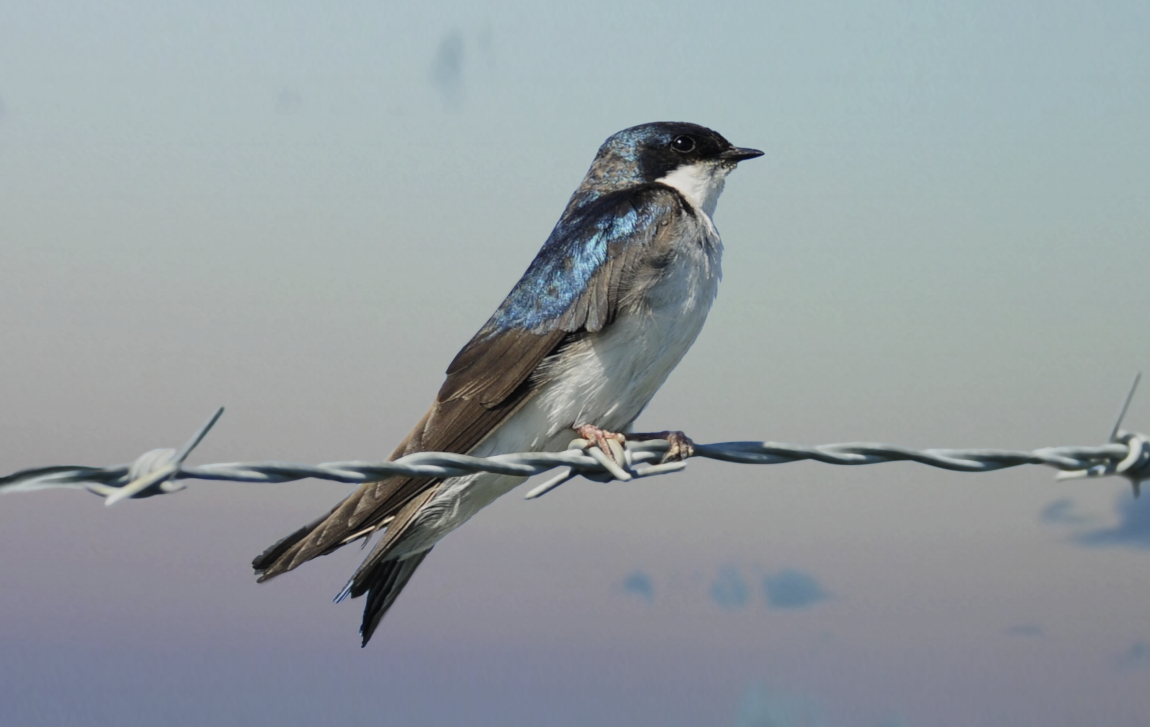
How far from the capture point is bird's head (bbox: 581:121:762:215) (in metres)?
5.45

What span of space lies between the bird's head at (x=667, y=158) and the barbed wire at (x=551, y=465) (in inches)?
82.4

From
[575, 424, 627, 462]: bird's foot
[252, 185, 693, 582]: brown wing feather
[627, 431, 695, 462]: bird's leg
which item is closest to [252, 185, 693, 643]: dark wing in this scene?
[252, 185, 693, 582]: brown wing feather

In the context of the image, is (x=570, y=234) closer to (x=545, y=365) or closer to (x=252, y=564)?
(x=545, y=365)

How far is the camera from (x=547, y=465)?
3.11 meters

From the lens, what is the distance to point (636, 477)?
355 centimetres

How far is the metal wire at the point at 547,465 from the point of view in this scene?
2.43 meters

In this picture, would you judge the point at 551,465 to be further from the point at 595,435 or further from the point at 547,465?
the point at 595,435

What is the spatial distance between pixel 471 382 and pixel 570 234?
79cm

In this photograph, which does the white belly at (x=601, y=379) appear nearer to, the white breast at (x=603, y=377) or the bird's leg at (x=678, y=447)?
the white breast at (x=603, y=377)

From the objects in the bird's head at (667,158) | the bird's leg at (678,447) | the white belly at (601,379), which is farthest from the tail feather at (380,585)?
the bird's head at (667,158)

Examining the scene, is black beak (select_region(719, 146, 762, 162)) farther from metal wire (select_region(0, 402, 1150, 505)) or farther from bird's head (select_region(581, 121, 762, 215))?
metal wire (select_region(0, 402, 1150, 505))

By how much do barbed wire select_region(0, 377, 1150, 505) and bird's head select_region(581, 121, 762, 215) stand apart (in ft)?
6.87

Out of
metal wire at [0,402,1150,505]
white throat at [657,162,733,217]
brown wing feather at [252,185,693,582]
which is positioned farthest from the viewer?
white throat at [657,162,733,217]

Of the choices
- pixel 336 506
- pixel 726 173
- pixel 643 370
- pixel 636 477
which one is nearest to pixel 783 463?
pixel 636 477
